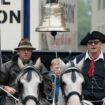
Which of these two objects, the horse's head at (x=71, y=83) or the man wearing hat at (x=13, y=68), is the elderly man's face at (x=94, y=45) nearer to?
the man wearing hat at (x=13, y=68)

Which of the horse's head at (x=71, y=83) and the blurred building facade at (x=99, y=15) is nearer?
the horse's head at (x=71, y=83)

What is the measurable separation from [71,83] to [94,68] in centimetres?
143

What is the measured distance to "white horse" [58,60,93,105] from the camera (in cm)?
840

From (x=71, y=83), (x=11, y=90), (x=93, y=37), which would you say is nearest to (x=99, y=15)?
(x=93, y=37)

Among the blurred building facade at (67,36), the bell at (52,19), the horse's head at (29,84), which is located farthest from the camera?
the blurred building facade at (67,36)

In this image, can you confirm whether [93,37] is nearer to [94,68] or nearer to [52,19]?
[94,68]

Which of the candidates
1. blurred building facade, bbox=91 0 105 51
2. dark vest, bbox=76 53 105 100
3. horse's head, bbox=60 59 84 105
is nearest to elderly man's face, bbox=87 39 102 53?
dark vest, bbox=76 53 105 100

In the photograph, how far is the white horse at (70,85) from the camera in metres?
8.40

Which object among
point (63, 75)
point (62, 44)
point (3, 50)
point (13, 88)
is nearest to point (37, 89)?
point (63, 75)

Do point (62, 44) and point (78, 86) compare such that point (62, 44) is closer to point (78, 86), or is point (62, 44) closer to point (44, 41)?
point (44, 41)

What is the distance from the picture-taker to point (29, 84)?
8.53 meters

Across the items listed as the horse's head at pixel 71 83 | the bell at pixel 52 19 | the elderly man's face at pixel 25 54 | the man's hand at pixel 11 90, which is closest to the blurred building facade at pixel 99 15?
the bell at pixel 52 19

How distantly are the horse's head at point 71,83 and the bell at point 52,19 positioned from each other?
1220mm

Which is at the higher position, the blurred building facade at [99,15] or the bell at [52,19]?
the bell at [52,19]
